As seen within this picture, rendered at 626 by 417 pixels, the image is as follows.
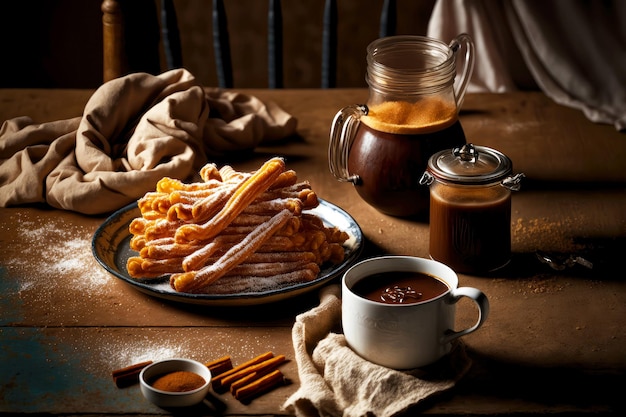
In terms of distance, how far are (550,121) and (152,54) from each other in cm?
96

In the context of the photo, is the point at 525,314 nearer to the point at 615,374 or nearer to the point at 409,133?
the point at 615,374

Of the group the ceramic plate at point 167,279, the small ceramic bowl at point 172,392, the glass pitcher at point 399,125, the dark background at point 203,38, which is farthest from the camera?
the dark background at point 203,38

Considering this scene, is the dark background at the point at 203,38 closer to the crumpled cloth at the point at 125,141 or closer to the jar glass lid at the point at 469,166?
the crumpled cloth at the point at 125,141

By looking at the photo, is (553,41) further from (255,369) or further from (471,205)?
(255,369)

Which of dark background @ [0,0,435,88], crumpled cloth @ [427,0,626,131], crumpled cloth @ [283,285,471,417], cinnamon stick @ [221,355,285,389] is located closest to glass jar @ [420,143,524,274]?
crumpled cloth @ [283,285,471,417]

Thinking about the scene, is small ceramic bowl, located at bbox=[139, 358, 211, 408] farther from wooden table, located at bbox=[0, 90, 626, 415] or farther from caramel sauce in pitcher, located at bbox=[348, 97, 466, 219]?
caramel sauce in pitcher, located at bbox=[348, 97, 466, 219]

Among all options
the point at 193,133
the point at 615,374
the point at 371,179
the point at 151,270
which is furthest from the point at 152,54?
the point at 615,374

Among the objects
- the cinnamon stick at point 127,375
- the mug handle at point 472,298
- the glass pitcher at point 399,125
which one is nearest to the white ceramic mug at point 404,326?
A: the mug handle at point 472,298

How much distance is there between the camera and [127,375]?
1.04 metres

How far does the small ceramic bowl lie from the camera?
0.98 m

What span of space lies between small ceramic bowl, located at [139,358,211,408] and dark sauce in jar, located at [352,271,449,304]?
207 millimetres

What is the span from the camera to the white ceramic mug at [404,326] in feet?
3.27

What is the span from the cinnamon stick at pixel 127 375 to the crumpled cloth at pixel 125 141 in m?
0.48

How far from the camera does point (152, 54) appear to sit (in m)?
2.13
